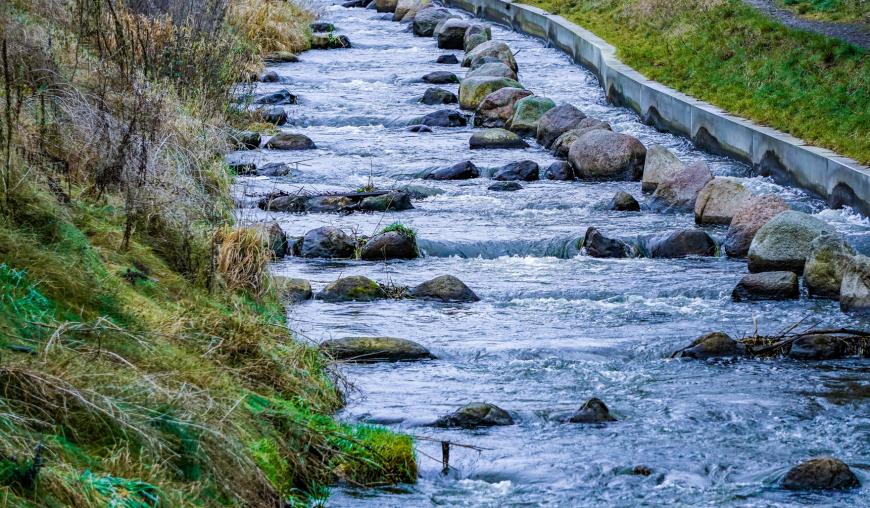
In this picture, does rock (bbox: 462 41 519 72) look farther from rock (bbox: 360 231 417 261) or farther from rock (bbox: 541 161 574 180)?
rock (bbox: 360 231 417 261)

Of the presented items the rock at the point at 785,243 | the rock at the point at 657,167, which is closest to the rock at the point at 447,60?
the rock at the point at 657,167

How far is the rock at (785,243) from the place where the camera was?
12.2 metres

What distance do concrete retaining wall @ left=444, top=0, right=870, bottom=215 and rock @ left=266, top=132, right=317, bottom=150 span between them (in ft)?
17.3

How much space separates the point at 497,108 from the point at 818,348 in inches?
476

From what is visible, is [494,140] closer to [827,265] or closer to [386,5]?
[827,265]

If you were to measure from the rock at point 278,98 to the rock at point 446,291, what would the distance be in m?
11.0

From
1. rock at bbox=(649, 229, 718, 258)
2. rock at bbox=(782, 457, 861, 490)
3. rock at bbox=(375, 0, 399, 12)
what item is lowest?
rock at bbox=(375, 0, 399, 12)

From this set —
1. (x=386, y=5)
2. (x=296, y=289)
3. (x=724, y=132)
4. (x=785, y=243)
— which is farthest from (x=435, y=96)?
(x=386, y=5)

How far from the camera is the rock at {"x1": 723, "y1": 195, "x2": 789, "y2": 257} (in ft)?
43.1

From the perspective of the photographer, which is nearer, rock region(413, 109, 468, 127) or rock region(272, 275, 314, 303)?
rock region(272, 275, 314, 303)

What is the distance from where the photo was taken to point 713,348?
384 inches

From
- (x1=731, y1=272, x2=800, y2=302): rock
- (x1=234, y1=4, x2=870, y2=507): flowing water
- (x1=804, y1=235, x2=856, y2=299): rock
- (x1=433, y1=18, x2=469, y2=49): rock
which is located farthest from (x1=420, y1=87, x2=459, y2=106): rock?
(x1=731, y1=272, x2=800, y2=302): rock

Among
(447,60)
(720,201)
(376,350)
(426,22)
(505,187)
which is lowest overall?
(447,60)

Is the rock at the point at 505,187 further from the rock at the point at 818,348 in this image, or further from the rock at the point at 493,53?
the rock at the point at 493,53
